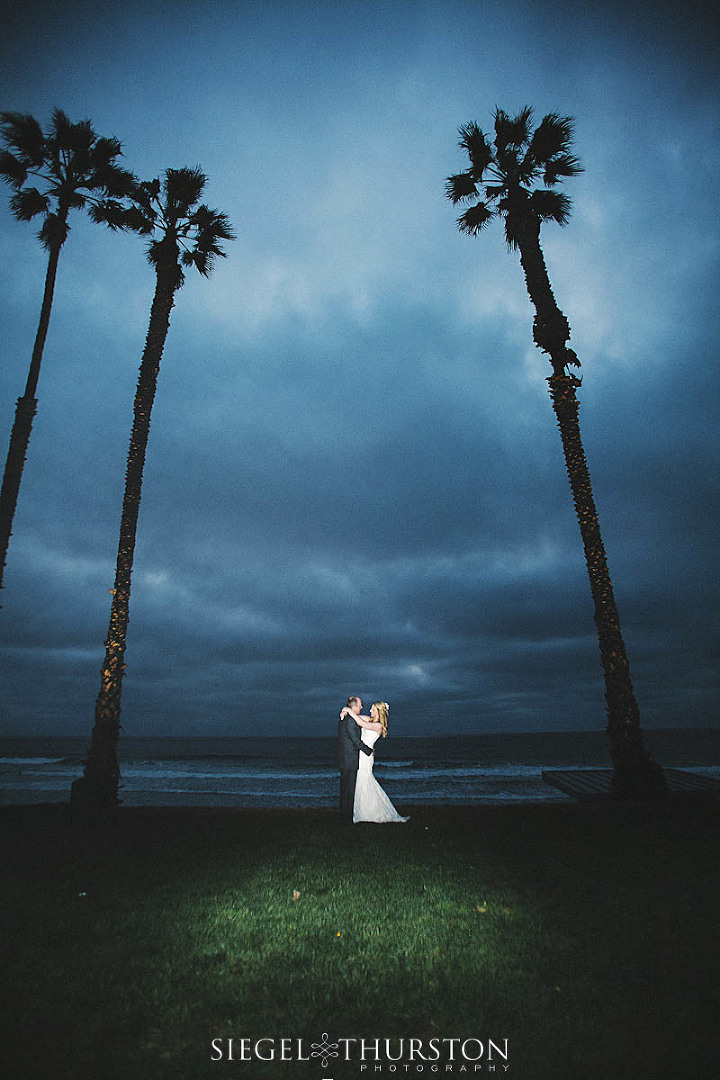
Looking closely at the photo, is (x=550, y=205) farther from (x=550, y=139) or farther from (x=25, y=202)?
(x=25, y=202)

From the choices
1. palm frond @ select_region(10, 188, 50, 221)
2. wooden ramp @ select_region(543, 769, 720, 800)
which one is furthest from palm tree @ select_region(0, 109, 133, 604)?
wooden ramp @ select_region(543, 769, 720, 800)

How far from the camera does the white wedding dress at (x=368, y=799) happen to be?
1072 cm

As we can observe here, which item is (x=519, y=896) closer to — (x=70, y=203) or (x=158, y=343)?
(x=158, y=343)

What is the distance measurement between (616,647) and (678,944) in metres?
9.05

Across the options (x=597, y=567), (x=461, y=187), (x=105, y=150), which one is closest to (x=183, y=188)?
(x=105, y=150)

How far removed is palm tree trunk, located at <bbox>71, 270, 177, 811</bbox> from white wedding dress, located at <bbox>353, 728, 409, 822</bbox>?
232 inches

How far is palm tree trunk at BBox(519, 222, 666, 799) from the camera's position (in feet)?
41.3

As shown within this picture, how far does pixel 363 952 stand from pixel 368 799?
631 cm

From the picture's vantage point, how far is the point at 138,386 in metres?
16.3

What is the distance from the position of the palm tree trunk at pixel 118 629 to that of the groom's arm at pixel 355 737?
603 cm

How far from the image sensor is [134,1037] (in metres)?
3.50

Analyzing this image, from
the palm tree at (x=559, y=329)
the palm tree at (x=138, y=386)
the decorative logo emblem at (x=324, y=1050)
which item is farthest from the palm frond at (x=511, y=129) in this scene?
the decorative logo emblem at (x=324, y=1050)

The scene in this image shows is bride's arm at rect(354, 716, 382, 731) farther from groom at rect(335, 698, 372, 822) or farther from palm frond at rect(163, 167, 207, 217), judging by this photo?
palm frond at rect(163, 167, 207, 217)

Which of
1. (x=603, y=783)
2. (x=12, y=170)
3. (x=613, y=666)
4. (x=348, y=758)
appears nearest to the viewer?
(x=348, y=758)
